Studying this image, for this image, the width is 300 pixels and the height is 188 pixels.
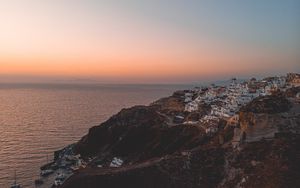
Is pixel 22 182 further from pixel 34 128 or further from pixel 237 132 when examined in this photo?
pixel 34 128

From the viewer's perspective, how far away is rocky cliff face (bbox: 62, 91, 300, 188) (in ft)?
103

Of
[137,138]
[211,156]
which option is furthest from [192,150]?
[137,138]

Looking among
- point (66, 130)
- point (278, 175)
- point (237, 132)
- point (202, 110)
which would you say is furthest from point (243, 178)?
point (66, 130)

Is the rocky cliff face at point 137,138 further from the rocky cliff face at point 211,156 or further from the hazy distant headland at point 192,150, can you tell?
the rocky cliff face at point 211,156

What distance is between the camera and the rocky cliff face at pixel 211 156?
31391mm

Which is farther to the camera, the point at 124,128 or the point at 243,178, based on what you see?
the point at 124,128

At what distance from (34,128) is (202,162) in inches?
2108

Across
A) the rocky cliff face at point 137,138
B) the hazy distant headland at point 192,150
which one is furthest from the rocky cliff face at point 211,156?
the rocky cliff face at point 137,138

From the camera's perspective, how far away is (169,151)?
4472 cm

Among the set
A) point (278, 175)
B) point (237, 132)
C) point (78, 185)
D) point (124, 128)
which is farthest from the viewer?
point (124, 128)

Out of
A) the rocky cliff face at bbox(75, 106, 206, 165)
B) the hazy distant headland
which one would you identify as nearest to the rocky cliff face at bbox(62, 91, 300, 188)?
the hazy distant headland

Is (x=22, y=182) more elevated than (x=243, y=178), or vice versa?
(x=243, y=178)

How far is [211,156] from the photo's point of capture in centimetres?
3559

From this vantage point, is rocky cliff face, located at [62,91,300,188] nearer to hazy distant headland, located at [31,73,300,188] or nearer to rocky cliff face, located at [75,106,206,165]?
hazy distant headland, located at [31,73,300,188]
